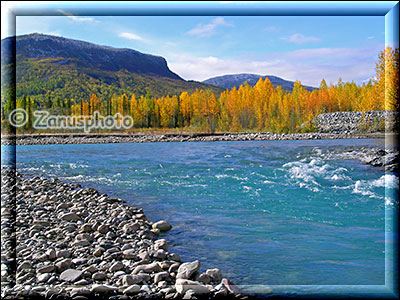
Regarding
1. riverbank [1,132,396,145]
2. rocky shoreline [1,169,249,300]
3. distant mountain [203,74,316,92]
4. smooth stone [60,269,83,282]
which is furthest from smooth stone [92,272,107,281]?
distant mountain [203,74,316,92]

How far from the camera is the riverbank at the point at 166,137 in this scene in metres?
5.76

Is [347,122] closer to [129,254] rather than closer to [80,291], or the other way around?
[129,254]

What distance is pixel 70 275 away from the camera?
275 centimetres

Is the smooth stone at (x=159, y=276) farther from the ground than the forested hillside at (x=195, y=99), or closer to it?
closer to it

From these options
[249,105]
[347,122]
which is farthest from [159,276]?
[347,122]

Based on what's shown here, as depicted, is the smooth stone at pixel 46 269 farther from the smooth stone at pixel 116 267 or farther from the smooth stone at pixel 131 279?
the smooth stone at pixel 131 279

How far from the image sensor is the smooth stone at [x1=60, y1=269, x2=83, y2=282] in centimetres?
271

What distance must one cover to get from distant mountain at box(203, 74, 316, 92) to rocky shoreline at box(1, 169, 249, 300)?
232cm

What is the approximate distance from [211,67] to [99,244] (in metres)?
2.66

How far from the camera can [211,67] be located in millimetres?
4395

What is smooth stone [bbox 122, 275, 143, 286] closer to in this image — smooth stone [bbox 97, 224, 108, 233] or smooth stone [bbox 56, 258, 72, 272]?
smooth stone [bbox 56, 258, 72, 272]

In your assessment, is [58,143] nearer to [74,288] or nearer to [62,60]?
[62,60]

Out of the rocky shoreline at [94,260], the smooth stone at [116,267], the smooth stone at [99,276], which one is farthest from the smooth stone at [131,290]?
the smooth stone at [116,267]

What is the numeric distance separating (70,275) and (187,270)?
1004 millimetres
